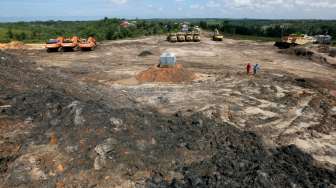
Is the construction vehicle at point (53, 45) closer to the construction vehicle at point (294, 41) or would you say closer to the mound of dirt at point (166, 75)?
the mound of dirt at point (166, 75)

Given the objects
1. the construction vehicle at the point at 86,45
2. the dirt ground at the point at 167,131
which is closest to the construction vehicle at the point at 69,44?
the construction vehicle at the point at 86,45

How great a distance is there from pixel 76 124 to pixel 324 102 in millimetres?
12400

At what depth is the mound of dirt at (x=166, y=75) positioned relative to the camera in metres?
20.1

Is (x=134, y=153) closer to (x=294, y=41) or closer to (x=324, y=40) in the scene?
(x=294, y=41)

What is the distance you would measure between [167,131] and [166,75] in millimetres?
9669

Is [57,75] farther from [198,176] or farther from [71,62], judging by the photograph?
[198,176]

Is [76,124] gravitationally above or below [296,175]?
above

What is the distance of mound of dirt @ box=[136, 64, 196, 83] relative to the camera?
20.1 meters

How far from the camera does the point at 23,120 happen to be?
11344mm

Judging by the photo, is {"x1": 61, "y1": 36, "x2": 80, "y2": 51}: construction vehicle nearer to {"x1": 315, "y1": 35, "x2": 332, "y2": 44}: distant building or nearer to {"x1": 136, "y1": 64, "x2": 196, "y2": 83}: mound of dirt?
{"x1": 136, "y1": 64, "x2": 196, "y2": 83}: mound of dirt

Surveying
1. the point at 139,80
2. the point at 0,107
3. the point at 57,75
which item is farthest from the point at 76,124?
the point at 57,75

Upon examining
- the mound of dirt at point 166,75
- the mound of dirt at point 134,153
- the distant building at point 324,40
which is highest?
the distant building at point 324,40

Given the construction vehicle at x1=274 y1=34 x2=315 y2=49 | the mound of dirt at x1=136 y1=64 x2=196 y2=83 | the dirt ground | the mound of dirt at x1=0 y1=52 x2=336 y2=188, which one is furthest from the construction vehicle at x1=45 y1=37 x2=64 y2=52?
the construction vehicle at x1=274 y1=34 x2=315 y2=49

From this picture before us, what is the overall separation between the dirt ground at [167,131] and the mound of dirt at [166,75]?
62 cm
